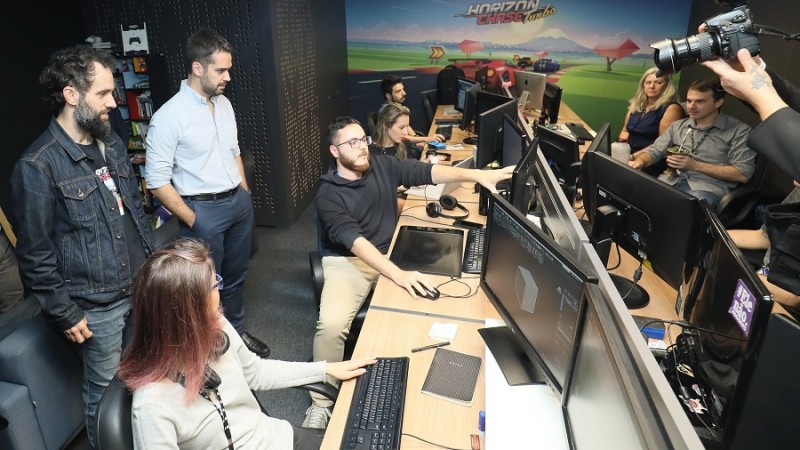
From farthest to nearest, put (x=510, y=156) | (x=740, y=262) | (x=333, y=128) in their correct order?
(x=510, y=156) < (x=333, y=128) < (x=740, y=262)

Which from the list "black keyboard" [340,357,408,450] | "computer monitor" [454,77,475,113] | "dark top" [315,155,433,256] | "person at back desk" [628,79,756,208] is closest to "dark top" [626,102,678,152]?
"person at back desk" [628,79,756,208]

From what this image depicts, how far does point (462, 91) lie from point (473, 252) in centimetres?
348

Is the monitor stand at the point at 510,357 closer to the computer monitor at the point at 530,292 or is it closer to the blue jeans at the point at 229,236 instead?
the computer monitor at the point at 530,292

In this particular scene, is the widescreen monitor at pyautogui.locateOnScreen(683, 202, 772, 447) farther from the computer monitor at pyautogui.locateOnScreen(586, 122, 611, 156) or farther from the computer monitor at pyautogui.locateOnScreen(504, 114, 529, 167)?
the computer monitor at pyautogui.locateOnScreen(504, 114, 529, 167)

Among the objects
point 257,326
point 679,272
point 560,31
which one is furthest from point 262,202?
point 560,31

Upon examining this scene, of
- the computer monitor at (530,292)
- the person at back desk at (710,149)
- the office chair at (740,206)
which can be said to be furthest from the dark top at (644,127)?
the computer monitor at (530,292)

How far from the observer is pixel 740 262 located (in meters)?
1.16

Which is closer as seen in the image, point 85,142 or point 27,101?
point 85,142

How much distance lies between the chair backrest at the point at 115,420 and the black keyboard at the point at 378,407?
0.53 m

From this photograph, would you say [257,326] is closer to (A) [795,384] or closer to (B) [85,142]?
(B) [85,142]

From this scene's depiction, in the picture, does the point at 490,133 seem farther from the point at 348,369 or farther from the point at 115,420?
the point at 115,420

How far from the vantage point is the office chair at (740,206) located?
3.20 m

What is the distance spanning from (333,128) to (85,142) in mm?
1111

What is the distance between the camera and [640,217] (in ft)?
6.13
